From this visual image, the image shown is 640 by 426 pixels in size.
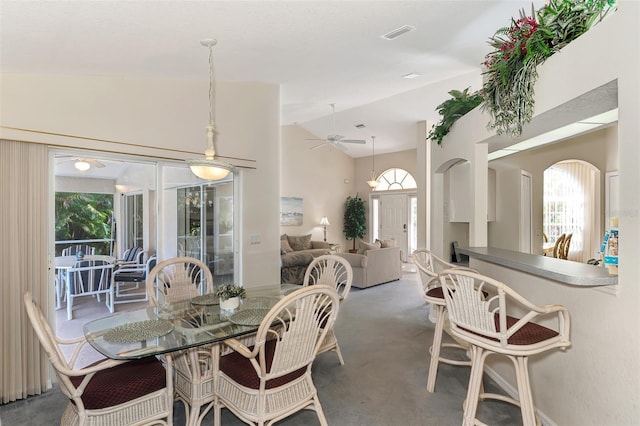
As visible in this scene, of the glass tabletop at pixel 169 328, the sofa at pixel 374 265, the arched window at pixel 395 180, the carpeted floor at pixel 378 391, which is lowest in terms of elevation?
the carpeted floor at pixel 378 391

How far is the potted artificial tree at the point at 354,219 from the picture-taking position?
10.0m

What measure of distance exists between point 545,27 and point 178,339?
2891mm

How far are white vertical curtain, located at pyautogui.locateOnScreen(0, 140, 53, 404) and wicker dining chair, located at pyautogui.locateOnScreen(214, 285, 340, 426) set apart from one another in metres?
1.79

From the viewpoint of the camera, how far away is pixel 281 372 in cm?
183

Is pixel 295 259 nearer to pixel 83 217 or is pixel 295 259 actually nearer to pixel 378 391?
pixel 83 217

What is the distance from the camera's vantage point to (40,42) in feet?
7.16

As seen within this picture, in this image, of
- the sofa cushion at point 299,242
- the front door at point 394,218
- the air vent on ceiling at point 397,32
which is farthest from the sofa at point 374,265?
the air vent on ceiling at point 397,32

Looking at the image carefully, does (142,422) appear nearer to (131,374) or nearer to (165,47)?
(131,374)

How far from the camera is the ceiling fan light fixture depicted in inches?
126

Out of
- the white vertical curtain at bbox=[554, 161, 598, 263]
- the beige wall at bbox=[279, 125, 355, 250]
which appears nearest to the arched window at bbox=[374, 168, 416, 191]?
the beige wall at bbox=[279, 125, 355, 250]

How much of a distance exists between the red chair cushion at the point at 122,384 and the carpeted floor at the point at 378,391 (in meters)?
0.57

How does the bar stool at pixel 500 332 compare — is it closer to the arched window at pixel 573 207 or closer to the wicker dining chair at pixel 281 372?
the wicker dining chair at pixel 281 372

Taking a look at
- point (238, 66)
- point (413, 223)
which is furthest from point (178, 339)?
point (413, 223)

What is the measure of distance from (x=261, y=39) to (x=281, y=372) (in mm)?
2618
